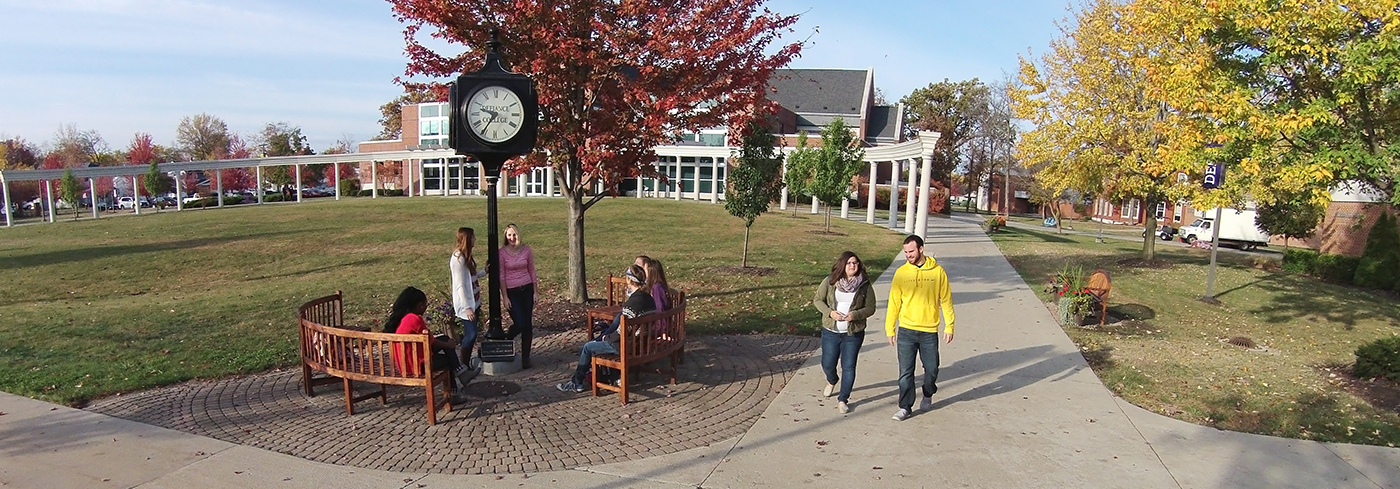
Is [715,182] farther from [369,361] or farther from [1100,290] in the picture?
[369,361]

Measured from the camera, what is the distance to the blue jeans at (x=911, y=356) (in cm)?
620

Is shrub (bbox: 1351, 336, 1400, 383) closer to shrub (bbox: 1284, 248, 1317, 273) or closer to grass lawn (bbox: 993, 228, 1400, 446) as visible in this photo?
grass lawn (bbox: 993, 228, 1400, 446)

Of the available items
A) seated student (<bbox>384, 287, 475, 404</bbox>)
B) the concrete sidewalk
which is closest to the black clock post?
seated student (<bbox>384, 287, 475, 404</bbox>)

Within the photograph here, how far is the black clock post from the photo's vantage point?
684 cm

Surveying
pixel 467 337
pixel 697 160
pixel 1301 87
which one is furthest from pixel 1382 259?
pixel 697 160

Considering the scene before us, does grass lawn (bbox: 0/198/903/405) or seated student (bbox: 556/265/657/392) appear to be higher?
seated student (bbox: 556/265/657/392)

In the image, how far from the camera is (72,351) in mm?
7930

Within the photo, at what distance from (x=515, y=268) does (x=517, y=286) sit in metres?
0.19

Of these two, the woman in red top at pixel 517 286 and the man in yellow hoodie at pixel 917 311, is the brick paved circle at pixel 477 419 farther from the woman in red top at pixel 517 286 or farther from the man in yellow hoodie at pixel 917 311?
the man in yellow hoodie at pixel 917 311

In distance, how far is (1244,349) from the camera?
9406 mm

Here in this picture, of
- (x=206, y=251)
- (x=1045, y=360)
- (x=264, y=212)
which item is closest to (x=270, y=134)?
(x=264, y=212)

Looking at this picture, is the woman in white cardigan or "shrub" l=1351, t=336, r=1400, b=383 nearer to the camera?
the woman in white cardigan

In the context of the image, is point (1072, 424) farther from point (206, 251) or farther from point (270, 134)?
point (270, 134)

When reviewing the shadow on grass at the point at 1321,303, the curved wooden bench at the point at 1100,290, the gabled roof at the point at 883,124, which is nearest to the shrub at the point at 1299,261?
the shadow on grass at the point at 1321,303
